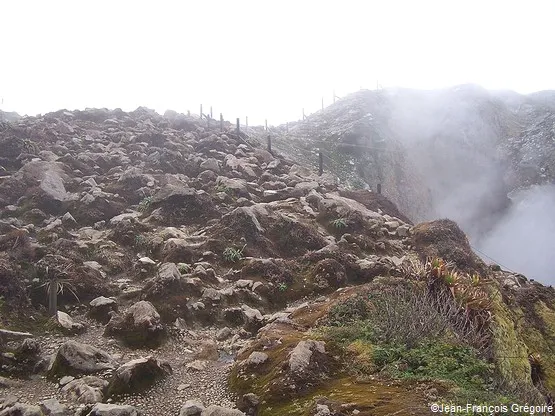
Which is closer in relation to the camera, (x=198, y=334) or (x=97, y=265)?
(x=198, y=334)

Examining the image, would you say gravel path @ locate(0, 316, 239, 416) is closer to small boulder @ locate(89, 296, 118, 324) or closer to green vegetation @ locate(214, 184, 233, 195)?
small boulder @ locate(89, 296, 118, 324)

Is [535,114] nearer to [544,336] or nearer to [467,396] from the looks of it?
[544,336]

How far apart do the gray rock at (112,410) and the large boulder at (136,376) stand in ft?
2.00

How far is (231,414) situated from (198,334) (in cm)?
409

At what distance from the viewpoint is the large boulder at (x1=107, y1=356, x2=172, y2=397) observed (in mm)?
6242

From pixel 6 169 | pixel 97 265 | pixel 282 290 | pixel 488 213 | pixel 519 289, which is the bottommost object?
pixel 488 213

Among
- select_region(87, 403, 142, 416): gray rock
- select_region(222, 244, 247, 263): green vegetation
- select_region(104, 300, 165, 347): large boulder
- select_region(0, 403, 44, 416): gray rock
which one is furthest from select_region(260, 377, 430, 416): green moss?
select_region(222, 244, 247, 263): green vegetation

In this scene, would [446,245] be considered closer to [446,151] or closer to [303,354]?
[303,354]

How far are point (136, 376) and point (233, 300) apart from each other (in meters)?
4.06

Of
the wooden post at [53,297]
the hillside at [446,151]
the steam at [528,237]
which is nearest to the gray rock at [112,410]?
the wooden post at [53,297]

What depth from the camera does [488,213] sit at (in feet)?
146

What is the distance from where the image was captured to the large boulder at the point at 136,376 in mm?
6242

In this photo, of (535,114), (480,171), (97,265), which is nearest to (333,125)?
(480,171)

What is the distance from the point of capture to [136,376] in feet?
21.2
